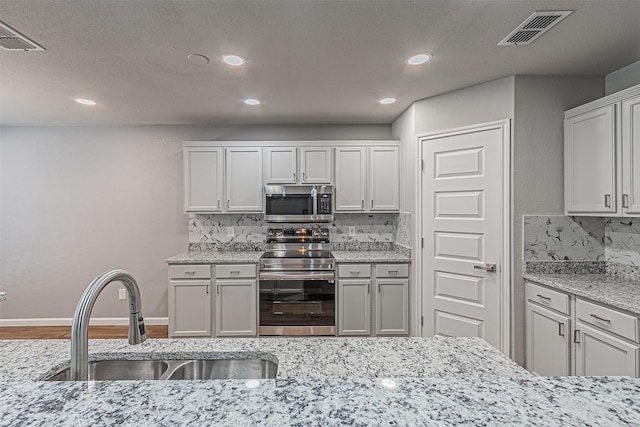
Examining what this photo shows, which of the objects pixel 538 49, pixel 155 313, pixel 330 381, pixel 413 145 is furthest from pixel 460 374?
pixel 155 313

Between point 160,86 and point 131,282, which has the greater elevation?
point 160,86

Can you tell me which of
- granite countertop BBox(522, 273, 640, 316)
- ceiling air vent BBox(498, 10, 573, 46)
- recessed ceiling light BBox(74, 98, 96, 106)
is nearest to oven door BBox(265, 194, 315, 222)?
recessed ceiling light BBox(74, 98, 96, 106)

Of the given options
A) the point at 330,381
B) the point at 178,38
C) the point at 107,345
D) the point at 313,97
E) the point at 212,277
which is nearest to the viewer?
the point at 330,381

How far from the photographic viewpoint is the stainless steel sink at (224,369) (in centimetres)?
114

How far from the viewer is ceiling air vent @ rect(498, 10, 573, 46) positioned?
1.83m

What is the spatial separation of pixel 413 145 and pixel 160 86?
8.11 feet

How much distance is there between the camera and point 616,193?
2.27 metres

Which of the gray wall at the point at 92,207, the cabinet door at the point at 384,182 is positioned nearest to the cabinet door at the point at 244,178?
the gray wall at the point at 92,207

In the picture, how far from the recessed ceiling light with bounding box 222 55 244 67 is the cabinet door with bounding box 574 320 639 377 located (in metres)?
2.93

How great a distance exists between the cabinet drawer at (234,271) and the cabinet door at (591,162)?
296 cm

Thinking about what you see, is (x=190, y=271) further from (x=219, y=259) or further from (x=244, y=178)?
(x=244, y=178)

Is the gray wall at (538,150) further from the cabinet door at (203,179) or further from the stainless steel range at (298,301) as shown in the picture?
the cabinet door at (203,179)

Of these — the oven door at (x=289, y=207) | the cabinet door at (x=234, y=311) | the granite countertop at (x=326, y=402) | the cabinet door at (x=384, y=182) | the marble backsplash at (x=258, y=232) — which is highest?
the cabinet door at (x=384, y=182)

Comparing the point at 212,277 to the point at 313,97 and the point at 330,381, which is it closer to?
the point at 313,97
